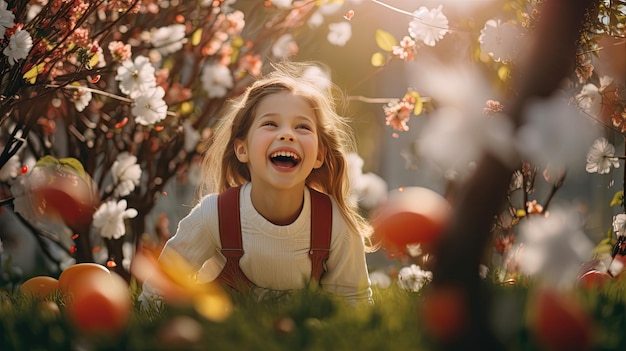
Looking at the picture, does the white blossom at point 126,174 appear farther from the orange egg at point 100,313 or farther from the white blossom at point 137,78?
the orange egg at point 100,313

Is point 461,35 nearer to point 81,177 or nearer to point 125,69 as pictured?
point 125,69

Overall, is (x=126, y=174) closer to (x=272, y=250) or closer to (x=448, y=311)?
(x=272, y=250)

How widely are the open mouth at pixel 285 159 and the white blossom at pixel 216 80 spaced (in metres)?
1.25

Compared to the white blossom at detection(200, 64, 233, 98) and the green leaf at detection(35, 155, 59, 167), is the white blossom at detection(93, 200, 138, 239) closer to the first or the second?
the green leaf at detection(35, 155, 59, 167)

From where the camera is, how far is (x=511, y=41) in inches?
94.0

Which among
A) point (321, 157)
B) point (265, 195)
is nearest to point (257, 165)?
point (265, 195)

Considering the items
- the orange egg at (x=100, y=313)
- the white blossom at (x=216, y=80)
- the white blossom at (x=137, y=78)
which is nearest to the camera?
the orange egg at (x=100, y=313)

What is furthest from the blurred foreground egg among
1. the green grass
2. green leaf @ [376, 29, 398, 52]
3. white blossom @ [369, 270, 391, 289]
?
green leaf @ [376, 29, 398, 52]

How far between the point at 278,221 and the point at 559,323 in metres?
1.34

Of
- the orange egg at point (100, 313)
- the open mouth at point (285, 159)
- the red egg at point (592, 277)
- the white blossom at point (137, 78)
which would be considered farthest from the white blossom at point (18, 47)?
the red egg at point (592, 277)

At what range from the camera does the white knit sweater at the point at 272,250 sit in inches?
95.3

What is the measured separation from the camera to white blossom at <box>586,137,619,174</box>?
8.79 feet

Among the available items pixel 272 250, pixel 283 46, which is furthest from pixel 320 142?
pixel 283 46

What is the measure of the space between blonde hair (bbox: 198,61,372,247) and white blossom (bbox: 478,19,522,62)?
0.57 m
